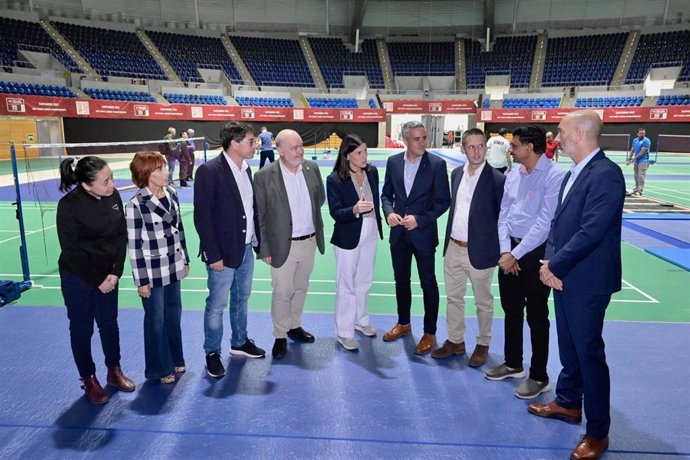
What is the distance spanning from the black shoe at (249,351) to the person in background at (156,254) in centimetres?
67

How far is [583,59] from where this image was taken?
38.7 meters

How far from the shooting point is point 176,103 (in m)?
31.6

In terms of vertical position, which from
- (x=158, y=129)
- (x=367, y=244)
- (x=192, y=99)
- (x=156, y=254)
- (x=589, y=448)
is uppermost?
(x=192, y=99)

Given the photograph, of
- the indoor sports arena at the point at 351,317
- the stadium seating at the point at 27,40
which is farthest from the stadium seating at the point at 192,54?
the indoor sports arena at the point at 351,317

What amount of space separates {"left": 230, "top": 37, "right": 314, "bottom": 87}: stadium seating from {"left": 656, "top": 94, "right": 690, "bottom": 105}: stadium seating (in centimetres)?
2499

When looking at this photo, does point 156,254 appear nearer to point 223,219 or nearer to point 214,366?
point 223,219

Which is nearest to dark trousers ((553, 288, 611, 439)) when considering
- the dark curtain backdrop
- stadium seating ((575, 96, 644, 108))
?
the dark curtain backdrop

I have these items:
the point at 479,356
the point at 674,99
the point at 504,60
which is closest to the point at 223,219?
the point at 479,356

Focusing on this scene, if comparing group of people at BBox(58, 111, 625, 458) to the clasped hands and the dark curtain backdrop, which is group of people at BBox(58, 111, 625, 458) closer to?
the clasped hands

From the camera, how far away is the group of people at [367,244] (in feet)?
10.1

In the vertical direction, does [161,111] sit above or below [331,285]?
above

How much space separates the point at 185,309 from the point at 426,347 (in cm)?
299

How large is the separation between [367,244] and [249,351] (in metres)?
1.57

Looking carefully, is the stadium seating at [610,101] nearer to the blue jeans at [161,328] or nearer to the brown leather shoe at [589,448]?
the brown leather shoe at [589,448]
